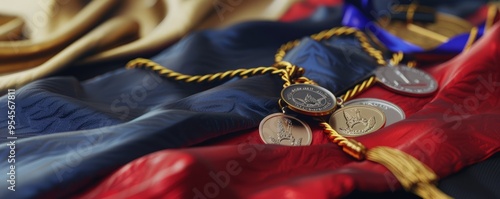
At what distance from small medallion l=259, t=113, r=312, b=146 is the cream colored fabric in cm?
32

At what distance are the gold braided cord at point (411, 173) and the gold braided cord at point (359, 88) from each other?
0.15 meters

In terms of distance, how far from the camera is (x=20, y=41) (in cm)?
83

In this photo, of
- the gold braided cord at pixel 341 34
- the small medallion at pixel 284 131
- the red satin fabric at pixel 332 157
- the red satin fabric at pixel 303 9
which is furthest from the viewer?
the red satin fabric at pixel 303 9

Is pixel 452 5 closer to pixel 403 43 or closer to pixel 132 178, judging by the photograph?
pixel 403 43

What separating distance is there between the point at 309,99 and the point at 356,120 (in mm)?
57

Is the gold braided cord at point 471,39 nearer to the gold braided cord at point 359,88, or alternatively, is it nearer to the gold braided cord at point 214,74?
the gold braided cord at point 359,88

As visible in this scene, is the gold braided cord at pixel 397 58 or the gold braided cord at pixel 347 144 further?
the gold braided cord at pixel 397 58

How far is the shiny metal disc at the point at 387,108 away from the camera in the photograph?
617mm

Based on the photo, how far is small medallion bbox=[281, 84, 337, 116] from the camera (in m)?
0.58

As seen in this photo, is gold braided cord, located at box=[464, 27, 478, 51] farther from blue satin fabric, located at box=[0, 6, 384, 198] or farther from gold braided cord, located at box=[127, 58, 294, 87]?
gold braided cord, located at box=[127, 58, 294, 87]

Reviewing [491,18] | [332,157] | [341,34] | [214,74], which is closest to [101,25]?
[214,74]

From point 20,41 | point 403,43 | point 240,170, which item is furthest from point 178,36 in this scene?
point 240,170

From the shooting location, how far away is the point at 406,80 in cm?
69

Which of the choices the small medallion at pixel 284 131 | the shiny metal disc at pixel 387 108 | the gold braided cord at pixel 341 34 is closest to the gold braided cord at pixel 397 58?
the gold braided cord at pixel 341 34
